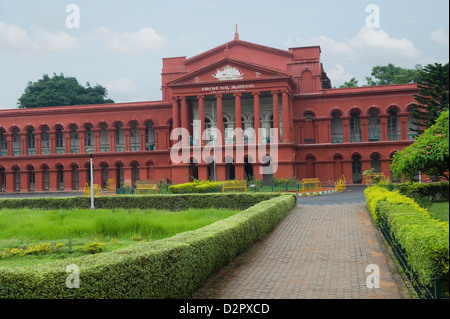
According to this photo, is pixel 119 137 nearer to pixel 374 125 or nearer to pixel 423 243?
pixel 374 125

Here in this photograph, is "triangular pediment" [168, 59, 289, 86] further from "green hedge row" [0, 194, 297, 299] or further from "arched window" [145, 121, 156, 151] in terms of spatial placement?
"green hedge row" [0, 194, 297, 299]

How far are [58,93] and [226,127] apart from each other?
2858cm

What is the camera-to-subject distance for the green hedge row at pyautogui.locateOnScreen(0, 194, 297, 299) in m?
4.78

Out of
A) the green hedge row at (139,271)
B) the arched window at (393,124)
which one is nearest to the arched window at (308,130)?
the arched window at (393,124)

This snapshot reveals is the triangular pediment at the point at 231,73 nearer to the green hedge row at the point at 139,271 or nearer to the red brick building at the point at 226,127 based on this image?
the red brick building at the point at 226,127

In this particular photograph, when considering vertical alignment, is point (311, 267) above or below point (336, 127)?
below

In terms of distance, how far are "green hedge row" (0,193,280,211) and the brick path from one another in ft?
17.6

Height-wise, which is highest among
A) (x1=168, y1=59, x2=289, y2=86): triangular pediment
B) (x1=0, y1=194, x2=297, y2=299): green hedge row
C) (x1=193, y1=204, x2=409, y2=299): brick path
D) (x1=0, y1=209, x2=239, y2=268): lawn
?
(x1=168, y1=59, x2=289, y2=86): triangular pediment

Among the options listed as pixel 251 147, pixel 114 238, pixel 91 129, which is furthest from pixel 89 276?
pixel 91 129

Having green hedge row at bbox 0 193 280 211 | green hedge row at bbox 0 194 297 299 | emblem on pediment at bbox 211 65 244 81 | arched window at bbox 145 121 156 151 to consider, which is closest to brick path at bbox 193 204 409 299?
green hedge row at bbox 0 194 297 299

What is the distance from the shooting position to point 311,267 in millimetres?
8375

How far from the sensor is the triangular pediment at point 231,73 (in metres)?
31.6

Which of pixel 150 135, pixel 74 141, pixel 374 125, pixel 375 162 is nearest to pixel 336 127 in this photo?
pixel 374 125
